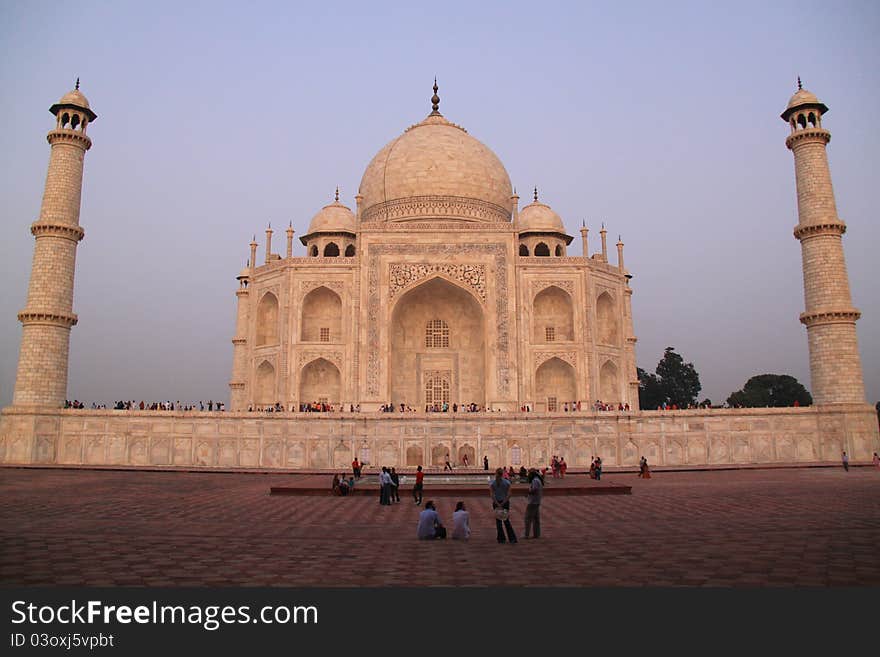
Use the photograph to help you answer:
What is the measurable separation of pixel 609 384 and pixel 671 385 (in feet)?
73.9

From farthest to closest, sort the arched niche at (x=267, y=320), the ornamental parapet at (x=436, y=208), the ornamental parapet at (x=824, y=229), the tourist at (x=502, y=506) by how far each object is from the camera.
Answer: the ornamental parapet at (x=436, y=208), the arched niche at (x=267, y=320), the ornamental parapet at (x=824, y=229), the tourist at (x=502, y=506)

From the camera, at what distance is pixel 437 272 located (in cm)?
2680

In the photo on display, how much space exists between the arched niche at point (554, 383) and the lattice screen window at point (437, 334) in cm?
410

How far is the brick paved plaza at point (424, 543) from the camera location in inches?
201

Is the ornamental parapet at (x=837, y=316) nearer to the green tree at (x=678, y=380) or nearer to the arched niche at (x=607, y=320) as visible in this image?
the arched niche at (x=607, y=320)

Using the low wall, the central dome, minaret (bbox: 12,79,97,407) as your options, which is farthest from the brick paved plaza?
the central dome

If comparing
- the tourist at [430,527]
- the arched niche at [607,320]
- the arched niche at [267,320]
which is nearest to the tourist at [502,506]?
the tourist at [430,527]

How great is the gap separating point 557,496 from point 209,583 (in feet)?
29.1

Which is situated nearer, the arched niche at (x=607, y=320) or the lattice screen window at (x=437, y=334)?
the arched niche at (x=607, y=320)

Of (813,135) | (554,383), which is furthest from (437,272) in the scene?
(813,135)

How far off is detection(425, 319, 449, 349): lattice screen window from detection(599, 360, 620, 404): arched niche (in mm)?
6365

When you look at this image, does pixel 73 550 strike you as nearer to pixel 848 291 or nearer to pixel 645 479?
pixel 645 479

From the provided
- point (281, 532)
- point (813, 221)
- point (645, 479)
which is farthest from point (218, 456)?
point (813, 221)

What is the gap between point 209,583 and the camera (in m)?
4.88
